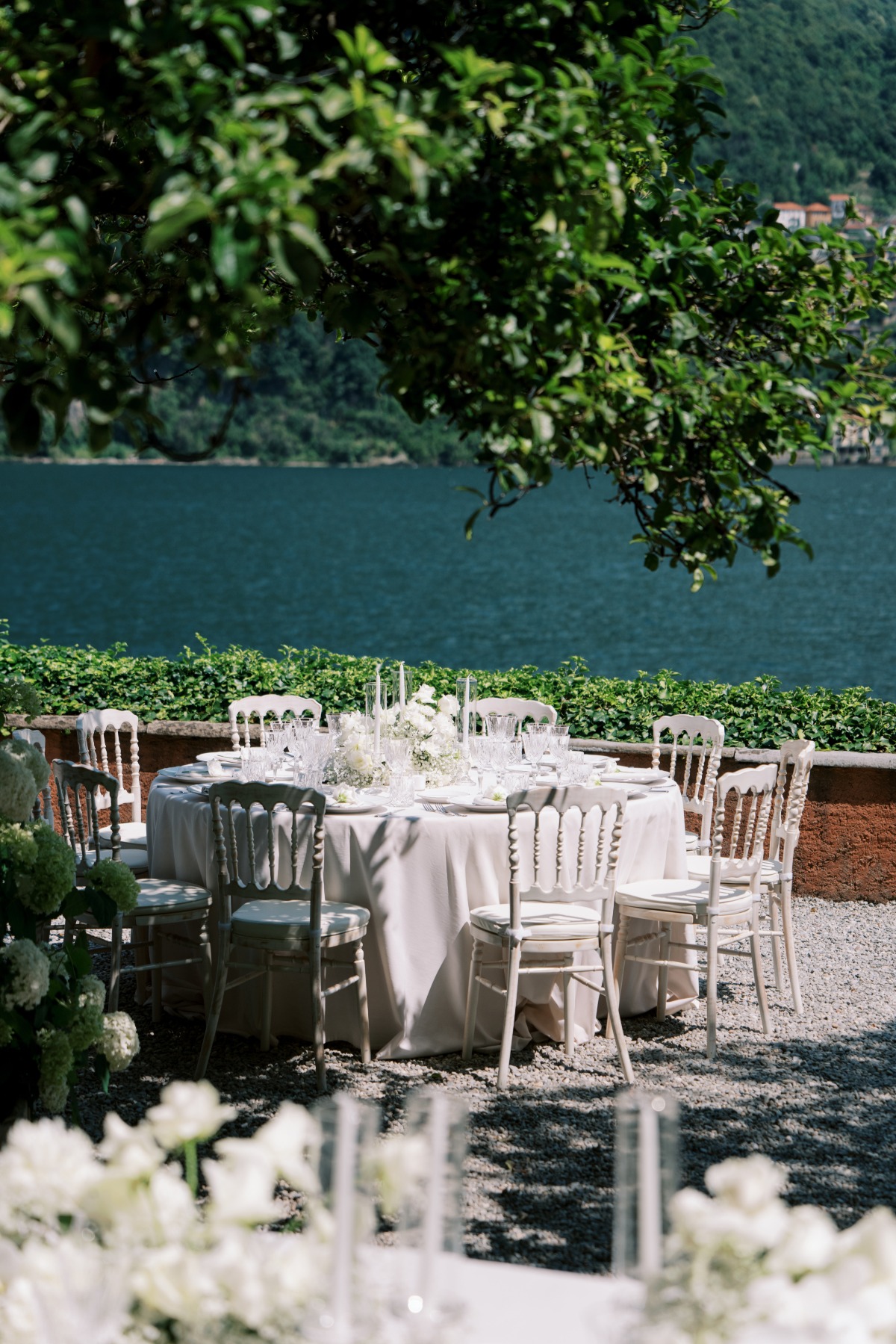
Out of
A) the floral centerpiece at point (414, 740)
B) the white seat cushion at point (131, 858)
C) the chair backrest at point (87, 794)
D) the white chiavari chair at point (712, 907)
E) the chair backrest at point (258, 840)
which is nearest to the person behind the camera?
the chair backrest at point (258, 840)

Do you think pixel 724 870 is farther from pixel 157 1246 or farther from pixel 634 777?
pixel 157 1246

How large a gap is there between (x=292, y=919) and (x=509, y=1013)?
0.91m

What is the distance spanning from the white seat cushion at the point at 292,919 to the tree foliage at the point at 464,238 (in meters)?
2.52

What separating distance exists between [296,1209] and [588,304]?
2.84 meters

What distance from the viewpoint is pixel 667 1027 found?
590 cm

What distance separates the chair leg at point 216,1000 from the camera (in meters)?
5.06

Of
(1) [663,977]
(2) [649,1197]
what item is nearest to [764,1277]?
(2) [649,1197]

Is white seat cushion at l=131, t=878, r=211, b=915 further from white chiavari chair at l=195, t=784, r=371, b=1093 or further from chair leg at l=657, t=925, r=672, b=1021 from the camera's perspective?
chair leg at l=657, t=925, r=672, b=1021

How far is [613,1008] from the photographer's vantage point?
5.21 meters

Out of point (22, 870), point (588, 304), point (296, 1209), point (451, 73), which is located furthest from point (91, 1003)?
point (451, 73)

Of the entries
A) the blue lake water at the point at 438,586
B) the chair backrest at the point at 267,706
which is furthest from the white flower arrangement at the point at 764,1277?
the blue lake water at the point at 438,586

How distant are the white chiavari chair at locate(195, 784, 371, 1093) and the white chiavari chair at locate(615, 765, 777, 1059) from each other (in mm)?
1213

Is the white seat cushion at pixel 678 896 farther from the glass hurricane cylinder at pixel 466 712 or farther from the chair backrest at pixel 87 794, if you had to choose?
the chair backrest at pixel 87 794

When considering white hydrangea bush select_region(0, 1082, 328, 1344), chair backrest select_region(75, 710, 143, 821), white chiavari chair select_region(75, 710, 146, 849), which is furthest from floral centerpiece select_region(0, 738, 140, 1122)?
chair backrest select_region(75, 710, 143, 821)
